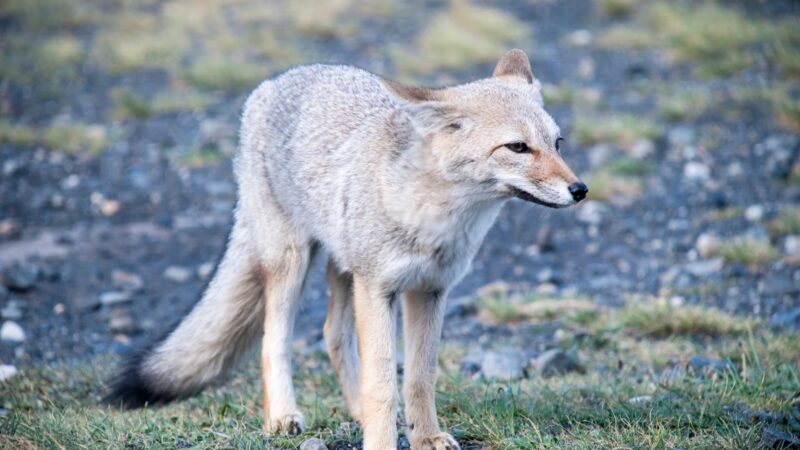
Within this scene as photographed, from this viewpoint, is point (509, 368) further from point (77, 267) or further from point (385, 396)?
point (77, 267)

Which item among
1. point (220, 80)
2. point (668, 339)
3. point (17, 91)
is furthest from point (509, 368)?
point (17, 91)

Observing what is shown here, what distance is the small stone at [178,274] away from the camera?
6891mm

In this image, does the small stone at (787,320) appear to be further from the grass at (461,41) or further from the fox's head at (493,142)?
the grass at (461,41)

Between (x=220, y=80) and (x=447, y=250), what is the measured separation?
754 centimetres

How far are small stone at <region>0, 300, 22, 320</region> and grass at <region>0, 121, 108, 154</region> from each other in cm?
318

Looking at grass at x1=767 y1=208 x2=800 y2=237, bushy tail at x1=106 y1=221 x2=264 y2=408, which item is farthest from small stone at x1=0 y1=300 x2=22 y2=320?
grass at x1=767 y1=208 x2=800 y2=237

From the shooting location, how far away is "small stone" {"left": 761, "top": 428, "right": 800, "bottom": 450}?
11.4 feet

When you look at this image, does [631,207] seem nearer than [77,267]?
No

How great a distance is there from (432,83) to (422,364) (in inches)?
268

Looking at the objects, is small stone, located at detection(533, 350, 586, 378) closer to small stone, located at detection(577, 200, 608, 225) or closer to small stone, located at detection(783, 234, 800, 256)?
small stone, located at detection(783, 234, 800, 256)

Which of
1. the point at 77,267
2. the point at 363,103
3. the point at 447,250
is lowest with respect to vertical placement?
the point at 77,267

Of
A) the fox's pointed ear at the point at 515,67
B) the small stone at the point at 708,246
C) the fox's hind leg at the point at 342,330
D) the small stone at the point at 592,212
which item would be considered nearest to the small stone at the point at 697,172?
the small stone at the point at 592,212

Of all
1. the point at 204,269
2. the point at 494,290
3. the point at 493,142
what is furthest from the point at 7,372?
the point at 494,290

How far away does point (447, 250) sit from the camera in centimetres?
358
